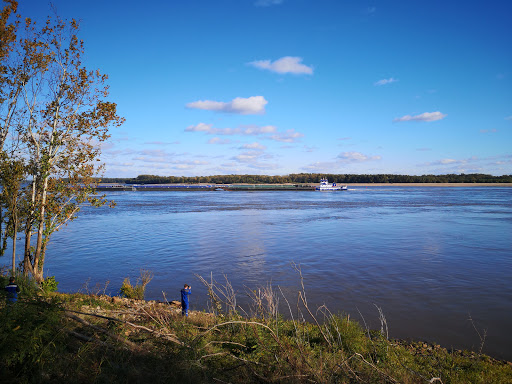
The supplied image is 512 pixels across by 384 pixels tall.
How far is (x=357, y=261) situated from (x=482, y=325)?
9.82 m

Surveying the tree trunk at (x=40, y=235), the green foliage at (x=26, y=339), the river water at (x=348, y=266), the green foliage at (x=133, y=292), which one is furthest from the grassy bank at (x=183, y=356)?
the tree trunk at (x=40, y=235)

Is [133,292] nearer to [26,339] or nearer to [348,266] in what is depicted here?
[26,339]

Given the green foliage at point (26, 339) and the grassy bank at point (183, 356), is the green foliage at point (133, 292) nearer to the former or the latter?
the grassy bank at point (183, 356)

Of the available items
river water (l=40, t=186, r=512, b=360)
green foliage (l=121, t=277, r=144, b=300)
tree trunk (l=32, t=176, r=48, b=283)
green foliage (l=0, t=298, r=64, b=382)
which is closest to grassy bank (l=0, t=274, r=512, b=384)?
green foliage (l=0, t=298, r=64, b=382)

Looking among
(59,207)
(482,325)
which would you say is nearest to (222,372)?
(482,325)

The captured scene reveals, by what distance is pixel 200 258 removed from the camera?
22703mm

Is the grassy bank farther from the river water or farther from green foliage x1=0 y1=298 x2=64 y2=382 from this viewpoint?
the river water

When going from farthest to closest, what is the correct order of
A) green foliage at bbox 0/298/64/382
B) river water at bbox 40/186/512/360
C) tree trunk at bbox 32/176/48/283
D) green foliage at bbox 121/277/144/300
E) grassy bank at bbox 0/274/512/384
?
green foliage at bbox 121/277/144/300, tree trunk at bbox 32/176/48/283, river water at bbox 40/186/512/360, grassy bank at bbox 0/274/512/384, green foliage at bbox 0/298/64/382

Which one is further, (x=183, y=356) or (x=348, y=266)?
(x=348, y=266)

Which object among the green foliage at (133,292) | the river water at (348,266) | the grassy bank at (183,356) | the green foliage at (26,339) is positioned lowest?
the river water at (348,266)

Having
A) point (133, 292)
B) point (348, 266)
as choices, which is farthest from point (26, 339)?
point (348, 266)

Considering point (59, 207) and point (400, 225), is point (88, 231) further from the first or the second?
point (400, 225)

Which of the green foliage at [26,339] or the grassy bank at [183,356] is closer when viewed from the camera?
the green foliage at [26,339]

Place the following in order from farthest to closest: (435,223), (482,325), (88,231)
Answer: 1. (435,223)
2. (88,231)
3. (482,325)
